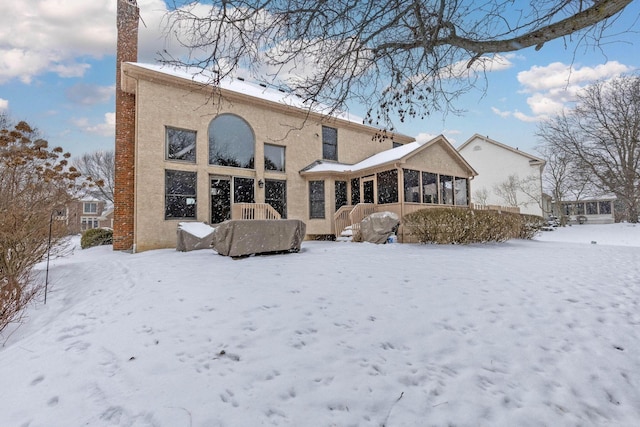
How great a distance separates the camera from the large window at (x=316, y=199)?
1292cm

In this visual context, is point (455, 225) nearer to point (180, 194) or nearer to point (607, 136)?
point (180, 194)

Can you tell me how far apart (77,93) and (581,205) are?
4919 cm

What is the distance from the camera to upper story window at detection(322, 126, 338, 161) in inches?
549

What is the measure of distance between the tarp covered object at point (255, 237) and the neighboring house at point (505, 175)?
22694 millimetres

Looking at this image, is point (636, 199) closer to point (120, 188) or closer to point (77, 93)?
point (120, 188)

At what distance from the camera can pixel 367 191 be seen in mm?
13555

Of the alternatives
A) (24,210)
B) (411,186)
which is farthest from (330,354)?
(411,186)

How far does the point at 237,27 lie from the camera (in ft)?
11.9

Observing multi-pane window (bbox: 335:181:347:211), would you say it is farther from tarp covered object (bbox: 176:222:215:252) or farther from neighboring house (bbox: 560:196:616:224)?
neighboring house (bbox: 560:196:616:224)

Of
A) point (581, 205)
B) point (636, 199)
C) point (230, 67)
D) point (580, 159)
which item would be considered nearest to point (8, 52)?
point (230, 67)

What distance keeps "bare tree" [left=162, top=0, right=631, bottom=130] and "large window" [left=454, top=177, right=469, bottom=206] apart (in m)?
11.5

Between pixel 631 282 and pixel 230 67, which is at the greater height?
pixel 230 67

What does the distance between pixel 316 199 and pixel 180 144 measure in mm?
5747

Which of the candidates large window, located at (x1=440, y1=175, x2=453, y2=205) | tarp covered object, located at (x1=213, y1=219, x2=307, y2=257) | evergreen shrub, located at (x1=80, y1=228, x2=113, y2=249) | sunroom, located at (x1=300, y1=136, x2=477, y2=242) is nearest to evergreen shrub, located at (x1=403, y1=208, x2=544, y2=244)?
sunroom, located at (x1=300, y1=136, x2=477, y2=242)
